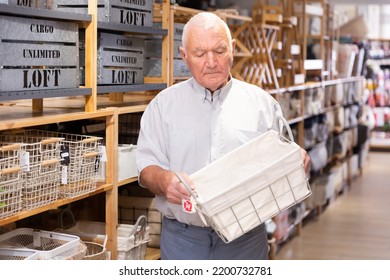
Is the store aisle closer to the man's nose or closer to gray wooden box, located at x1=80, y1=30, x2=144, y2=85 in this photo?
gray wooden box, located at x1=80, y1=30, x2=144, y2=85

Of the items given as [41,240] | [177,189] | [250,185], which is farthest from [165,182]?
[41,240]

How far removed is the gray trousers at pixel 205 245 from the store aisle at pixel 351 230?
11.8 feet

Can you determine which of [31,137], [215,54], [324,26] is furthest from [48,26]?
[324,26]

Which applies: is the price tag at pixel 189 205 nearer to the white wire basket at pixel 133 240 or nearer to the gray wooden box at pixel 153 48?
the white wire basket at pixel 133 240

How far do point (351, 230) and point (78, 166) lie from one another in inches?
195

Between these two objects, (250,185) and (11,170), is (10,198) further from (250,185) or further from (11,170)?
(250,185)

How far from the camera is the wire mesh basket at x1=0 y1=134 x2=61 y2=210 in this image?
298cm

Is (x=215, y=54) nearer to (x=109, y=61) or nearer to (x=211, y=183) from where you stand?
(x=211, y=183)

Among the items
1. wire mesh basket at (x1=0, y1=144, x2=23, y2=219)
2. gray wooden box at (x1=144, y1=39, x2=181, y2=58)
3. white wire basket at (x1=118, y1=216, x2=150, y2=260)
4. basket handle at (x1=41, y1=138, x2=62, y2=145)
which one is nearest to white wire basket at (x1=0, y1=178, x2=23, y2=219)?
wire mesh basket at (x1=0, y1=144, x2=23, y2=219)

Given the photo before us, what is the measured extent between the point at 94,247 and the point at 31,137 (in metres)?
0.68

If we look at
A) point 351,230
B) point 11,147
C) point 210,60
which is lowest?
point 351,230

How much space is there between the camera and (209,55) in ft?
9.23
